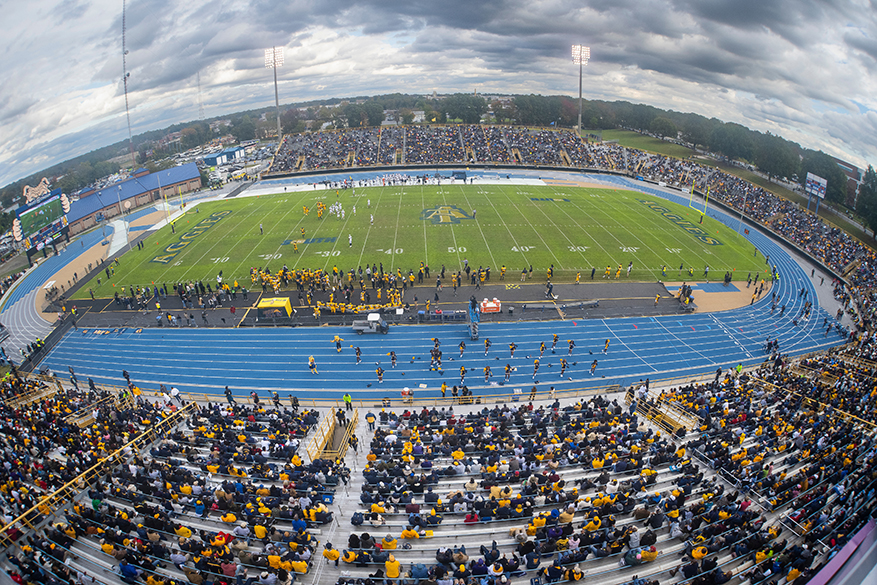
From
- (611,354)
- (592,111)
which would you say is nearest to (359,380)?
(611,354)

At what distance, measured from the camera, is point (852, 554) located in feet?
27.2

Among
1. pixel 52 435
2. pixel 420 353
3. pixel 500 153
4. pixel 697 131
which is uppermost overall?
pixel 697 131

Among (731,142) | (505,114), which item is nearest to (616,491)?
(731,142)

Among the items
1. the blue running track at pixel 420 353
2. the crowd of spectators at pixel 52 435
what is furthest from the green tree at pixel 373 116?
the crowd of spectators at pixel 52 435

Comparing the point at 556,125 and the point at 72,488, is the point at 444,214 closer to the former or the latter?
the point at 72,488

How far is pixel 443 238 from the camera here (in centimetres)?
4050

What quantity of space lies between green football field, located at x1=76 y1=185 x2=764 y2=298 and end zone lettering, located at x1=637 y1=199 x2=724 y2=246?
0.12 m

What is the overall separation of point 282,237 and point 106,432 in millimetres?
28435

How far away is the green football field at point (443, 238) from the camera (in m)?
35.5

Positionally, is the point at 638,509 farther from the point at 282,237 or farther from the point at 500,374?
the point at 282,237

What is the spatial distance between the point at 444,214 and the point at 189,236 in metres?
26.4

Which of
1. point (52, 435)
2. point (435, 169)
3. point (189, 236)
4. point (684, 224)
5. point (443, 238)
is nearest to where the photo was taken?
point (52, 435)

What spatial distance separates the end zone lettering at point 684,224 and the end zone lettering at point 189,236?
49513mm

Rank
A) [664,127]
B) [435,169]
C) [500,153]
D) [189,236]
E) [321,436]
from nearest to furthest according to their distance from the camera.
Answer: [321,436]
[189,236]
[435,169]
[500,153]
[664,127]
